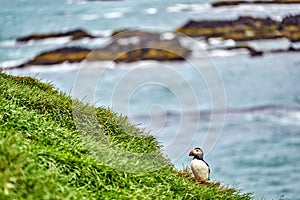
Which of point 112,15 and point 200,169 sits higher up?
point 112,15

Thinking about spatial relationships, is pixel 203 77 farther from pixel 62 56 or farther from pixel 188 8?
pixel 62 56

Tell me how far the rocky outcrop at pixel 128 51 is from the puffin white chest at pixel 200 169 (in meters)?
3.27

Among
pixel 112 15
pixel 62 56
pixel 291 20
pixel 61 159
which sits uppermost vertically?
pixel 291 20

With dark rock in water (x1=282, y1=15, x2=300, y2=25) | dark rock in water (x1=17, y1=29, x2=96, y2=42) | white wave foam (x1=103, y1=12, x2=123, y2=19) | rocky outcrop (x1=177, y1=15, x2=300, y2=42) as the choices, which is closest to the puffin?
rocky outcrop (x1=177, y1=15, x2=300, y2=42)

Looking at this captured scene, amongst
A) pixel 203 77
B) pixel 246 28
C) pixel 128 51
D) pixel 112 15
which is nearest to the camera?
pixel 203 77

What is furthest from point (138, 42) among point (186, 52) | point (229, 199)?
point (229, 199)

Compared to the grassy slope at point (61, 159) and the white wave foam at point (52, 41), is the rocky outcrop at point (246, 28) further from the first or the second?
the grassy slope at point (61, 159)

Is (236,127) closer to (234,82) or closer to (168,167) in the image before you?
(234,82)

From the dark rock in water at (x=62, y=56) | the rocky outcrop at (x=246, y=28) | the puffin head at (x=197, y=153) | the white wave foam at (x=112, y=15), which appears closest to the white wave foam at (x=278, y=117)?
the rocky outcrop at (x=246, y=28)

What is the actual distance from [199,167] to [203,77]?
3060 mm

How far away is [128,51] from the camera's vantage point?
7844 millimetres

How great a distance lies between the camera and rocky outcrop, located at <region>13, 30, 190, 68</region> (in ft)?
24.8

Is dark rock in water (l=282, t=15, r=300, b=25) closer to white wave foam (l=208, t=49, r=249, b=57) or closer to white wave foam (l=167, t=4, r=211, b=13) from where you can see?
white wave foam (l=208, t=49, r=249, b=57)

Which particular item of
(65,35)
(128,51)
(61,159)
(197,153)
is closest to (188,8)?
(128,51)
